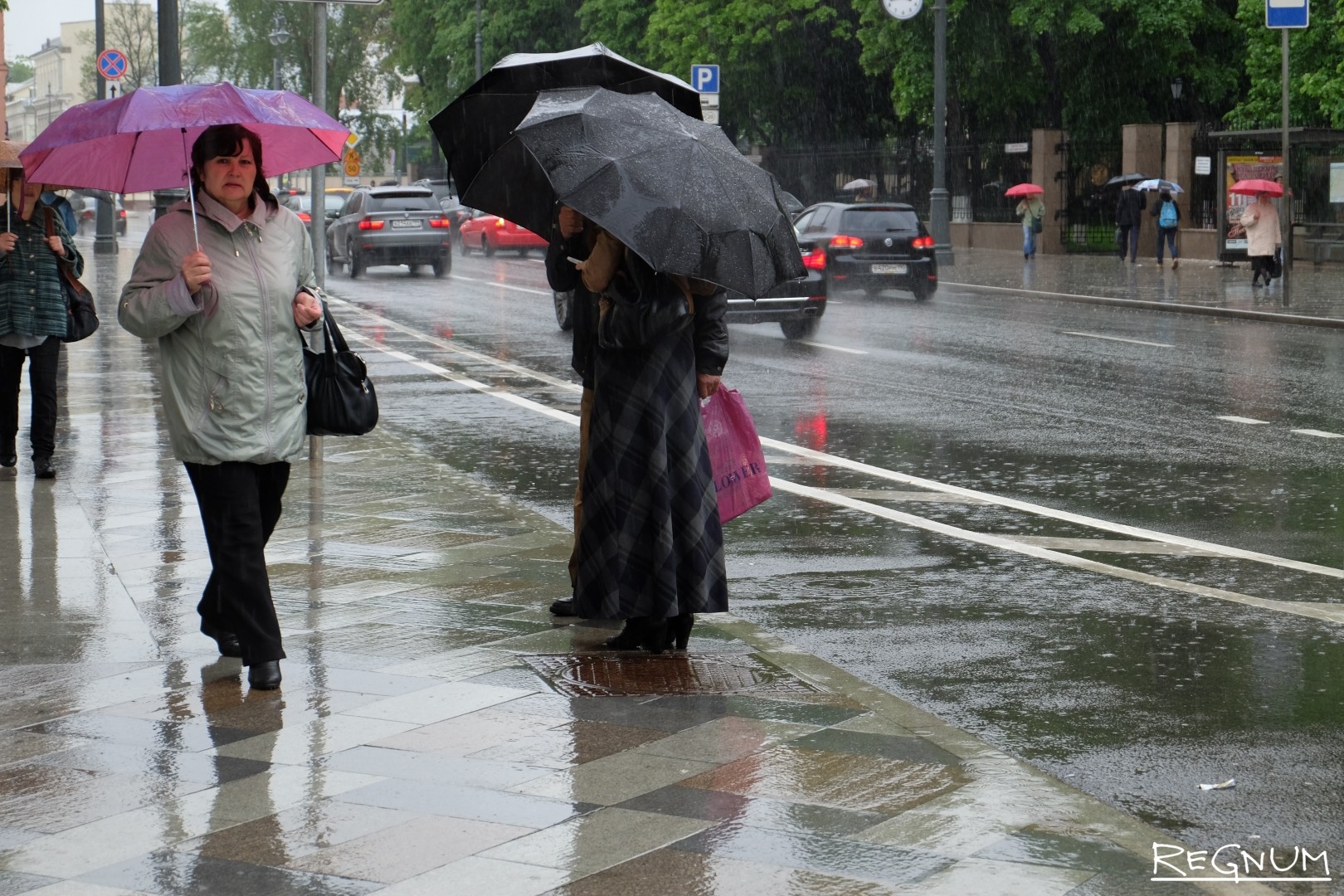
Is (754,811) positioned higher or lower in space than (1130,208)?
lower

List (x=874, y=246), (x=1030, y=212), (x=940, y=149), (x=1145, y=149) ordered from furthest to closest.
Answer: (x=1145, y=149) < (x=1030, y=212) < (x=940, y=149) < (x=874, y=246)

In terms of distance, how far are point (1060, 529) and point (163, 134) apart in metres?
4.81

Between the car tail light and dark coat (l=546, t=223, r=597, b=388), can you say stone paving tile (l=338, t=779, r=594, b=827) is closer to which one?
dark coat (l=546, t=223, r=597, b=388)

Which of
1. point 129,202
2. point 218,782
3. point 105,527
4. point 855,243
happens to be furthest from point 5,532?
point 129,202

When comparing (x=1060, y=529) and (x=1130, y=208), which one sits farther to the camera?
(x=1130, y=208)

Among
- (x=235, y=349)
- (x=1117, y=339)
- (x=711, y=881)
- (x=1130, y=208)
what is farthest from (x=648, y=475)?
(x=1130, y=208)

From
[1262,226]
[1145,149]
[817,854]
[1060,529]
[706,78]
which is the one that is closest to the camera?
[817,854]

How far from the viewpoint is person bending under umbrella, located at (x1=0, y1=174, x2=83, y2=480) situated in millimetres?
10320

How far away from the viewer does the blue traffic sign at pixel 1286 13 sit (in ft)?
83.6

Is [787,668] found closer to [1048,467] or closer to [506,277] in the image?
[1048,467]

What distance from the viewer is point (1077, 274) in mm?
33812

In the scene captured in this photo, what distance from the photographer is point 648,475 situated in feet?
20.4

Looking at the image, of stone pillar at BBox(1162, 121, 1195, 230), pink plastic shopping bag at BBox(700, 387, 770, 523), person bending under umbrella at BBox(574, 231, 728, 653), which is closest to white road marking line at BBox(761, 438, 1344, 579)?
pink plastic shopping bag at BBox(700, 387, 770, 523)

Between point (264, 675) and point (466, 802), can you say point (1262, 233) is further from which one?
point (466, 802)
